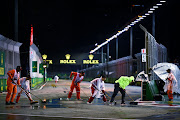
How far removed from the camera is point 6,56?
105ft

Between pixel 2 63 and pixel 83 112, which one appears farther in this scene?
pixel 2 63

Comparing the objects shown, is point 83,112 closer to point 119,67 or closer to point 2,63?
point 2,63

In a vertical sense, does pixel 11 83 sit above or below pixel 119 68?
below

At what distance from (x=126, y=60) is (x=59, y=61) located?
52.7 metres

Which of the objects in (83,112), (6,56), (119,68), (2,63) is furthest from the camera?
(119,68)

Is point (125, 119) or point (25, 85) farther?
point (25, 85)

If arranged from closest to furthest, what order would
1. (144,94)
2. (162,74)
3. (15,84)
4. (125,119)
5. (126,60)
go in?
1. (125,119)
2. (15,84)
3. (144,94)
4. (162,74)
5. (126,60)

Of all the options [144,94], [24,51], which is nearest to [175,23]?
[24,51]

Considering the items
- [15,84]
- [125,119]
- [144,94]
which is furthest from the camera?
[144,94]

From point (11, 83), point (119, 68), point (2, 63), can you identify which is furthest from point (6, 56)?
point (119, 68)

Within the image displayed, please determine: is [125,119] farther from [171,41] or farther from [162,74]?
[171,41]

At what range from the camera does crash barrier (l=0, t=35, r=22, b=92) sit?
1137 inches

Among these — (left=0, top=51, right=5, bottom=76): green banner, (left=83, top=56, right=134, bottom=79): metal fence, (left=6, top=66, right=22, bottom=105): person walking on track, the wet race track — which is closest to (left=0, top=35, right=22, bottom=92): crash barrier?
(left=0, top=51, right=5, bottom=76): green banner

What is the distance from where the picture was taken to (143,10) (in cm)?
4559
